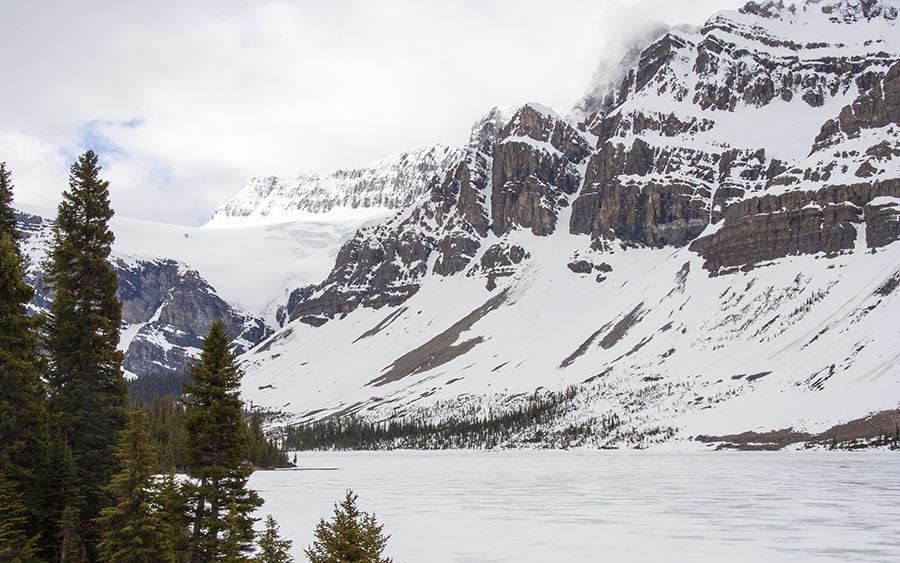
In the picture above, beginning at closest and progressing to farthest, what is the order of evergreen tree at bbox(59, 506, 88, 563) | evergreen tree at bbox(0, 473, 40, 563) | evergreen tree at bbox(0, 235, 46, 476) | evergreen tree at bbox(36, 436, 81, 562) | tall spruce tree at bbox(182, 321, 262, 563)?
evergreen tree at bbox(0, 473, 40, 563) < evergreen tree at bbox(0, 235, 46, 476) < tall spruce tree at bbox(182, 321, 262, 563) < evergreen tree at bbox(59, 506, 88, 563) < evergreen tree at bbox(36, 436, 81, 562)

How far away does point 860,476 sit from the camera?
282 feet

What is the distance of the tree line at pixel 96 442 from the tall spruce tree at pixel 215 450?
0.04 meters

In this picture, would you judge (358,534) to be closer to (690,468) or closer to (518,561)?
(518,561)

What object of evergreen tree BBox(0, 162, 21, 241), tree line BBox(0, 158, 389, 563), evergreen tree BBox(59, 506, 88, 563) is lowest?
evergreen tree BBox(59, 506, 88, 563)

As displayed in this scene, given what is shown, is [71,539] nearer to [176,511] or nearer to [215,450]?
[176,511]

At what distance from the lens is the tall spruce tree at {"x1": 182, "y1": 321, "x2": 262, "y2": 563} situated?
27.7 meters

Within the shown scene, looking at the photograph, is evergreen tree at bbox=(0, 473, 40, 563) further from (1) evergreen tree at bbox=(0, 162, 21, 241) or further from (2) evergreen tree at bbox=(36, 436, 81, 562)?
(1) evergreen tree at bbox=(0, 162, 21, 241)

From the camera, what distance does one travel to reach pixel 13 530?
26.0m

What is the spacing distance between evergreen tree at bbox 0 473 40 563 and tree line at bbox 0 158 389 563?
0.06m

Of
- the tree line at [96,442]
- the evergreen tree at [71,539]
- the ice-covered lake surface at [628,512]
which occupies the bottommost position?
the ice-covered lake surface at [628,512]

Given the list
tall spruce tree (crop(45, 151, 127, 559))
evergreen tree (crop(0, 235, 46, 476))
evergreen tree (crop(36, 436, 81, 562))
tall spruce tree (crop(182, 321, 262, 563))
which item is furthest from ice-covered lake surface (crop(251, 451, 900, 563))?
evergreen tree (crop(0, 235, 46, 476))

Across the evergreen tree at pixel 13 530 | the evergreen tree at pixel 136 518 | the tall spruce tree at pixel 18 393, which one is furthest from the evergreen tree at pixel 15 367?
the evergreen tree at pixel 136 518

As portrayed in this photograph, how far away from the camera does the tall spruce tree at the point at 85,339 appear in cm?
3195

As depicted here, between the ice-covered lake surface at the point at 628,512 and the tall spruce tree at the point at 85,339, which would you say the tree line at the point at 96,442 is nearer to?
the tall spruce tree at the point at 85,339
